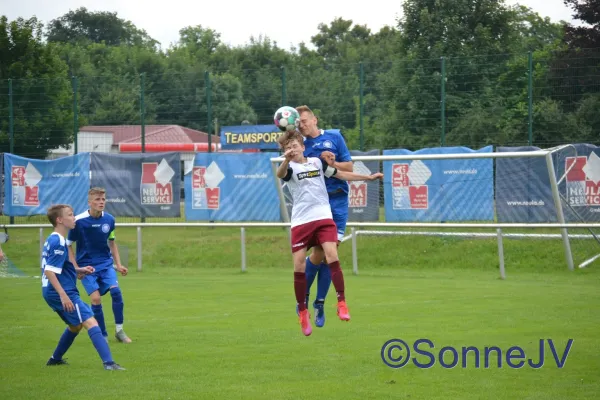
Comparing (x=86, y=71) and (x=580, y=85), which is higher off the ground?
(x=86, y=71)

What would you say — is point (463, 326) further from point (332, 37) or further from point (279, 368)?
point (332, 37)

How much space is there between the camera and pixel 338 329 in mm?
12617

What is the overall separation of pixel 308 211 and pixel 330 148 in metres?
0.86

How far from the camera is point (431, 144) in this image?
2462cm

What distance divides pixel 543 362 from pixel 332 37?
8772 cm

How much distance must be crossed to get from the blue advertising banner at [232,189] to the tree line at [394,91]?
3.23 meters

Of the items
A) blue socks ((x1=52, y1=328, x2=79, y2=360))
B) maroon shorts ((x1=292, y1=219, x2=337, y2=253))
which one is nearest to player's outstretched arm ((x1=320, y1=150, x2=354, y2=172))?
maroon shorts ((x1=292, y1=219, x2=337, y2=253))

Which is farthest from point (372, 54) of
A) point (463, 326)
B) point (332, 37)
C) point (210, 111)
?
point (463, 326)

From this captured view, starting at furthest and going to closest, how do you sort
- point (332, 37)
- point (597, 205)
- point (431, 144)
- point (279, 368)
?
point (332, 37) < point (431, 144) < point (597, 205) < point (279, 368)

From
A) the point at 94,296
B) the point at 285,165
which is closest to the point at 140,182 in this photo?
the point at 94,296

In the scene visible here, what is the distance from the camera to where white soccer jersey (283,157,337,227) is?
10055mm

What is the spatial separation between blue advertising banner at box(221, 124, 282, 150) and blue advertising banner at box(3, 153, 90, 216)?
15.7ft

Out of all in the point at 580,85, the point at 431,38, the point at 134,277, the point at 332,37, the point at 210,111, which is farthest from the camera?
the point at 332,37

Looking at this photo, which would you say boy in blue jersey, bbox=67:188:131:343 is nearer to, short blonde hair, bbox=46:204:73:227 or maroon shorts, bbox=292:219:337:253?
short blonde hair, bbox=46:204:73:227
